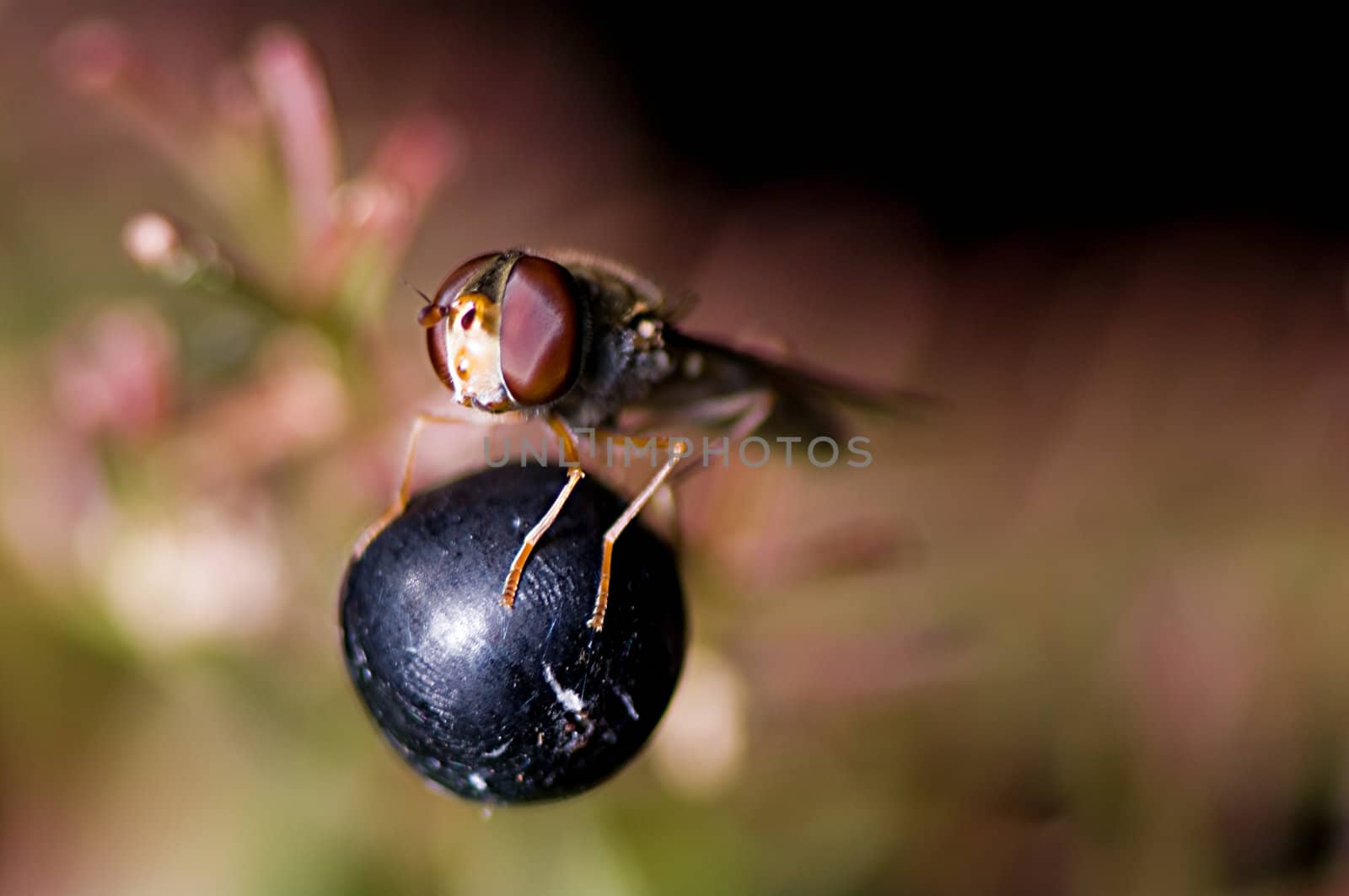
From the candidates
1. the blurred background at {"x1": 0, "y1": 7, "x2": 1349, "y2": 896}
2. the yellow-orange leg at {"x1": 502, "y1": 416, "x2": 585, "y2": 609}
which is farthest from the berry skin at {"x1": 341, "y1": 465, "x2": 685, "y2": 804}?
the blurred background at {"x1": 0, "y1": 7, "x2": 1349, "y2": 896}

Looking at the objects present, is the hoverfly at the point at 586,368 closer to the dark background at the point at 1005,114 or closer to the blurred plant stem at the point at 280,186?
the blurred plant stem at the point at 280,186

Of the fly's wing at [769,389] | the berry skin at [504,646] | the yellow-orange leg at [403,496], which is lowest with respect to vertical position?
the berry skin at [504,646]

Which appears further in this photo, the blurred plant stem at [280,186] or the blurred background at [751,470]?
the blurred background at [751,470]

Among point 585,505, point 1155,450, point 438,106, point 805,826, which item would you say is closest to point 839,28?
point 438,106

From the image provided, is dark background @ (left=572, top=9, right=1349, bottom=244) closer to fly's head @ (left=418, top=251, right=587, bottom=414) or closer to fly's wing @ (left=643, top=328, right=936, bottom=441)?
fly's wing @ (left=643, top=328, right=936, bottom=441)

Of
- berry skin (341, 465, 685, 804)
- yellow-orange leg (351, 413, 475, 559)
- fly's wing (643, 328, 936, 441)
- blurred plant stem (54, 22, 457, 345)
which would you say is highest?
blurred plant stem (54, 22, 457, 345)

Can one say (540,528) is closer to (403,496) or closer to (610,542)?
(610,542)

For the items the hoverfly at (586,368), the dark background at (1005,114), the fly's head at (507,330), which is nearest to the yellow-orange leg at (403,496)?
the hoverfly at (586,368)

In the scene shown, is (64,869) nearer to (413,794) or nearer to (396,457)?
(413,794)
